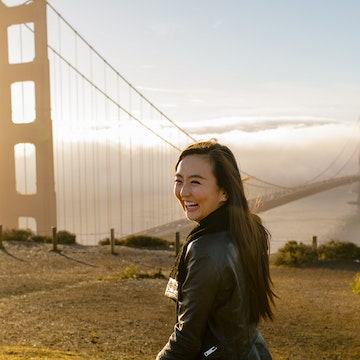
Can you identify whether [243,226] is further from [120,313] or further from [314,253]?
[314,253]

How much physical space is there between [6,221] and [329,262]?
16.0 m

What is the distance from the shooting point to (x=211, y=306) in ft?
5.69

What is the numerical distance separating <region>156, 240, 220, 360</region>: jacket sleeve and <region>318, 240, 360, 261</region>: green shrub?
40.2 ft

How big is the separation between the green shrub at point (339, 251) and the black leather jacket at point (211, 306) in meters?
12.2

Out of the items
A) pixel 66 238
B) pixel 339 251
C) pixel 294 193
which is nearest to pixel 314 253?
pixel 339 251

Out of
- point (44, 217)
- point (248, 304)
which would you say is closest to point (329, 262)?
point (248, 304)

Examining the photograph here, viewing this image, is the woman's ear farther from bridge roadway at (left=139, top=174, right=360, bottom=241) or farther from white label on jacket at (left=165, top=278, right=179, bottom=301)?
bridge roadway at (left=139, top=174, right=360, bottom=241)

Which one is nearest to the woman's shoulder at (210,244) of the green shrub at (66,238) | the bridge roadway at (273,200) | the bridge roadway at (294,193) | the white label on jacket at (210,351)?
the white label on jacket at (210,351)

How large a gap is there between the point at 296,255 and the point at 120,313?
22.3 feet

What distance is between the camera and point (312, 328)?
710cm

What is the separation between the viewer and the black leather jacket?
169cm

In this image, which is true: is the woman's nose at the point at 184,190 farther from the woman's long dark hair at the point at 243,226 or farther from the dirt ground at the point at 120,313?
the dirt ground at the point at 120,313

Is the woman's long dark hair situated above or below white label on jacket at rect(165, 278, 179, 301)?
above

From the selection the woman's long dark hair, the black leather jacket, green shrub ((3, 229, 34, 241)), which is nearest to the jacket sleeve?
the black leather jacket
